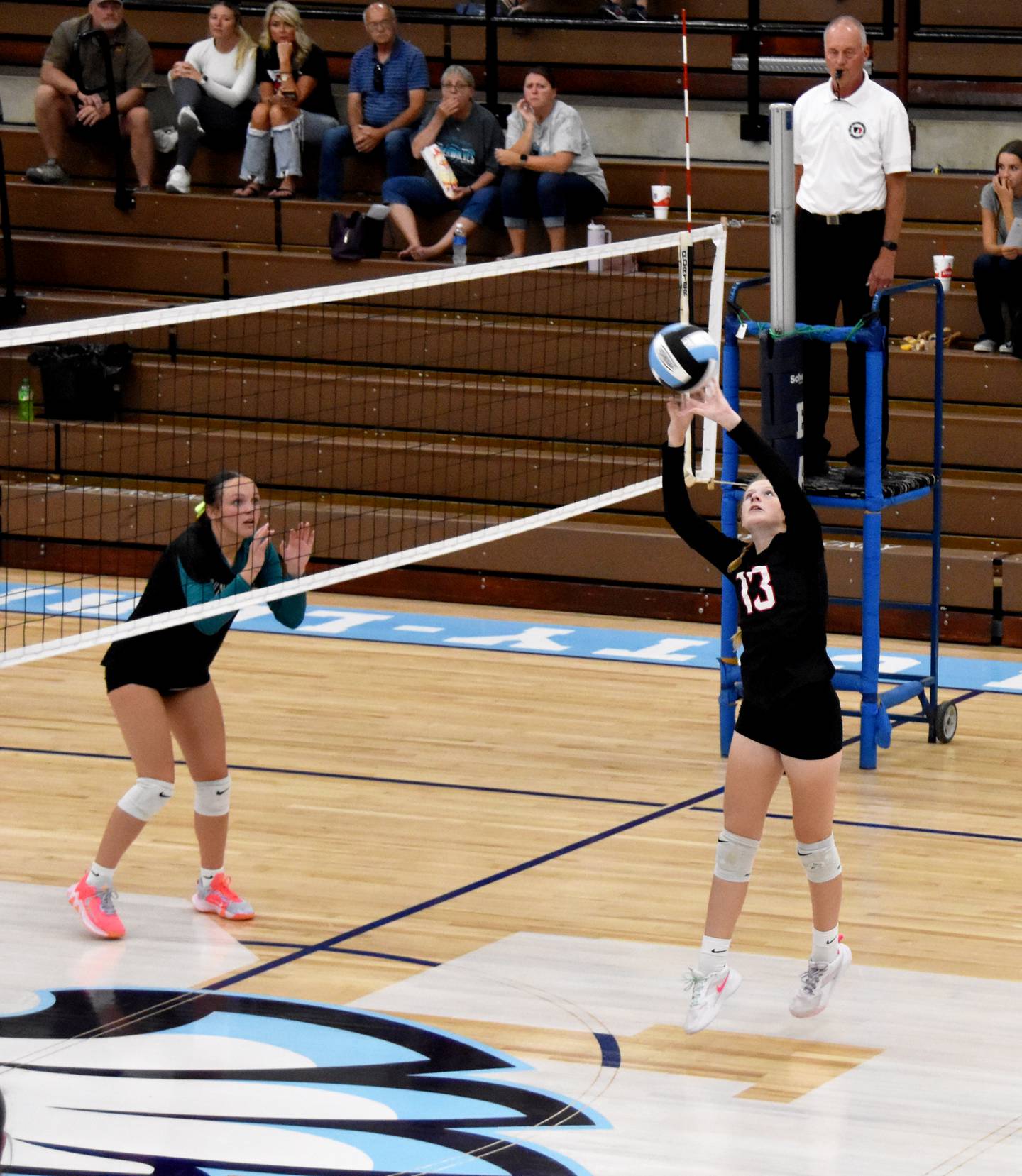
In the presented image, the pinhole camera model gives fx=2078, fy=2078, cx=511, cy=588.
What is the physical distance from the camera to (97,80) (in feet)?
53.7

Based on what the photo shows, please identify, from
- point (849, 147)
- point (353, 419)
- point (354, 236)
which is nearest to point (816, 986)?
point (849, 147)

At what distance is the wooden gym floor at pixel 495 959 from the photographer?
571 cm

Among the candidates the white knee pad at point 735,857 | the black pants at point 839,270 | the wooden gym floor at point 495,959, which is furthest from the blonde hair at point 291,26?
the white knee pad at point 735,857

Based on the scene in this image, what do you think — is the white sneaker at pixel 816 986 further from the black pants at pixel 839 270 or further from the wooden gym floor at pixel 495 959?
the black pants at pixel 839 270

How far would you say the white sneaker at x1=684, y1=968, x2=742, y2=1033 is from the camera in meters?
6.38

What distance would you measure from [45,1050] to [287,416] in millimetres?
8721

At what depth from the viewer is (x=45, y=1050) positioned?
6.26 m

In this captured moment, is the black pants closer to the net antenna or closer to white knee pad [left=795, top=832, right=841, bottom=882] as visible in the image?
the net antenna

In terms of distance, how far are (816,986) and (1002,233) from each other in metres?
7.80

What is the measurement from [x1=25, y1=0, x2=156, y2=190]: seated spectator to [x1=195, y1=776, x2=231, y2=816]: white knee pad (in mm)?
9816

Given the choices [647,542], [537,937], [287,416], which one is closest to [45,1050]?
[537,937]

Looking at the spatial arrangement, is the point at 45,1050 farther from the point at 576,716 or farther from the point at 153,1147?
the point at 576,716

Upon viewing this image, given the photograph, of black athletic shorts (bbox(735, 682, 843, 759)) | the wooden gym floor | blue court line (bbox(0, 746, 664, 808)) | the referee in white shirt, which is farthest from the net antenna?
black athletic shorts (bbox(735, 682, 843, 759))

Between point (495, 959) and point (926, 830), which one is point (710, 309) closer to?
point (926, 830)
